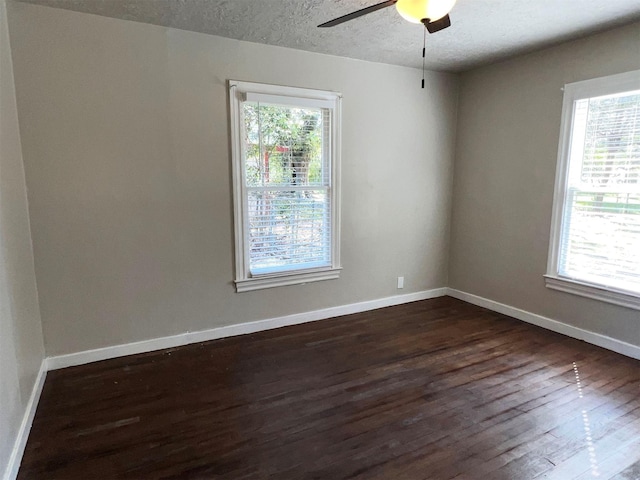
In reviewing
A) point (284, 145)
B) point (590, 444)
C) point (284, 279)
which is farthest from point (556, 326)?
point (284, 145)

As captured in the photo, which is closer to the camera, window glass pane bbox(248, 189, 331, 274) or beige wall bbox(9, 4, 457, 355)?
beige wall bbox(9, 4, 457, 355)

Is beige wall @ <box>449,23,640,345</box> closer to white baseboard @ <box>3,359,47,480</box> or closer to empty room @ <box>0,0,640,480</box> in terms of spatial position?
empty room @ <box>0,0,640,480</box>

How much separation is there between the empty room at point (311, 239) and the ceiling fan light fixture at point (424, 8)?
14mm

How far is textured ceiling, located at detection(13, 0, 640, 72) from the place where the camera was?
2562mm

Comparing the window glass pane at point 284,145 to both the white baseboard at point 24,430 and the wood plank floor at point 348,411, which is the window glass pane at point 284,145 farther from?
the white baseboard at point 24,430

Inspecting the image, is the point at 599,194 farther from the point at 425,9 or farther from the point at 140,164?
the point at 140,164

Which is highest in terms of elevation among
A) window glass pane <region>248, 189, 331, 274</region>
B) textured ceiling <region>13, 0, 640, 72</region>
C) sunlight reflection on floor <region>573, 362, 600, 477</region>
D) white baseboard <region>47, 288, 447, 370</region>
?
textured ceiling <region>13, 0, 640, 72</region>

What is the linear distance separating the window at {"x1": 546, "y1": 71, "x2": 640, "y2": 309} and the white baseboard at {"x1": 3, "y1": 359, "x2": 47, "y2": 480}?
4.08 meters

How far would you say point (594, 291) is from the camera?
3293mm

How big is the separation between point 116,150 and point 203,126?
26.9 inches

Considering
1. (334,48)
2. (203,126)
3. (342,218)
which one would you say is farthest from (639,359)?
(203,126)

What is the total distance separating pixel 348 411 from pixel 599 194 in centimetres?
273

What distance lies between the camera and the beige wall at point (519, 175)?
10.5 feet

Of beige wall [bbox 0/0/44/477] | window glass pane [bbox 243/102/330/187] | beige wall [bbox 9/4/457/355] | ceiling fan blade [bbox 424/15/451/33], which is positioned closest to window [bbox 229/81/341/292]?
window glass pane [bbox 243/102/330/187]
